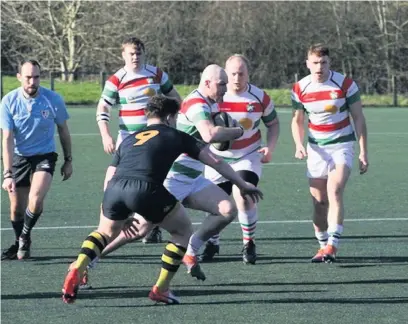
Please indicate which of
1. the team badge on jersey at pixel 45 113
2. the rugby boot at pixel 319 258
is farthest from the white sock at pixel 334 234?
the team badge on jersey at pixel 45 113

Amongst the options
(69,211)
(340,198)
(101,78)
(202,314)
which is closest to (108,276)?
(202,314)

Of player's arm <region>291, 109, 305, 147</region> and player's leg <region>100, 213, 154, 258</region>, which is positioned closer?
player's leg <region>100, 213, 154, 258</region>

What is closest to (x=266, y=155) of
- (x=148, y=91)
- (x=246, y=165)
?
(x=246, y=165)

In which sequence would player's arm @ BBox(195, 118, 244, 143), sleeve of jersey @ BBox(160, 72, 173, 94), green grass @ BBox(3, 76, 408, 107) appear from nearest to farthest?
player's arm @ BBox(195, 118, 244, 143)
sleeve of jersey @ BBox(160, 72, 173, 94)
green grass @ BBox(3, 76, 408, 107)

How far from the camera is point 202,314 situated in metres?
7.54

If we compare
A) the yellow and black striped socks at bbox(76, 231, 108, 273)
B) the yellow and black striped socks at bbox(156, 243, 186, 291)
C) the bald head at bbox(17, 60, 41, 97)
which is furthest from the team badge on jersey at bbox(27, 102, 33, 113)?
the yellow and black striped socks at bbox(156, 243, 186, 291)

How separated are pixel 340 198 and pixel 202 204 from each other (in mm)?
1606

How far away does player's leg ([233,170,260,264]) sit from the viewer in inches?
380

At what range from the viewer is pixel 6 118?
9.91 metres

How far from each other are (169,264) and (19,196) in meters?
2.82

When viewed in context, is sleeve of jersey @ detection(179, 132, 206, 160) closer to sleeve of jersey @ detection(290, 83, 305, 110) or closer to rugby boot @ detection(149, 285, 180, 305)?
rugby boot @ detection(149, 285, 180, 305)

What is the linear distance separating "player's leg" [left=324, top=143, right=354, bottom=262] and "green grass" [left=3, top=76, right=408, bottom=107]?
31.4 meters

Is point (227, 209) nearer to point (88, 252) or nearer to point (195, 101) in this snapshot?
point (195, 101)

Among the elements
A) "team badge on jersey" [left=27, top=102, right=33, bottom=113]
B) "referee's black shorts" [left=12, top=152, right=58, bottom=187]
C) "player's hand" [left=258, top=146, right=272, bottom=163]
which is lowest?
"referee's black shorts" [left=12, top=152, right=58, bottom=187]
